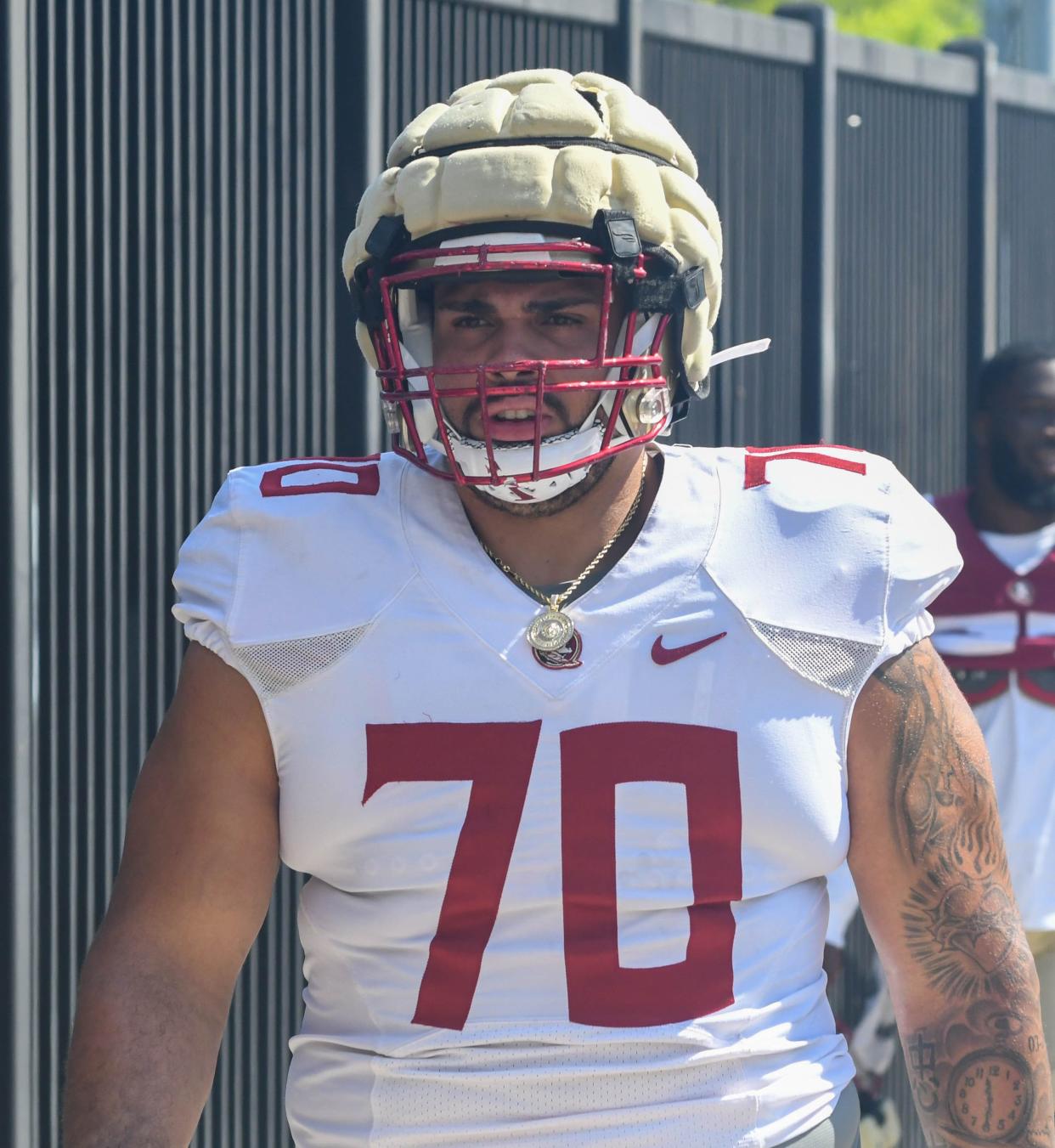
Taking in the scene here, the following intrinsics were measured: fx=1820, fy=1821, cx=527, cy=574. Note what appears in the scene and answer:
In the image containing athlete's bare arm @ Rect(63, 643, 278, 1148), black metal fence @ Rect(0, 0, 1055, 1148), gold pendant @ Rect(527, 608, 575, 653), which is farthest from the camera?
black metal fence @ Rect(0, 0, 1055, 1148)

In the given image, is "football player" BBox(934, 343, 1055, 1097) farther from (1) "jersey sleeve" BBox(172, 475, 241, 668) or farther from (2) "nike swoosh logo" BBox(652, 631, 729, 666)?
(1) "jersey sleeve" BBox(172, 475, 241, 668)

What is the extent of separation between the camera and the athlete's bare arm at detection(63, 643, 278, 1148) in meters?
2.05

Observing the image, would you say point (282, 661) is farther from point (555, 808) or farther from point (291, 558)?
point (555, 808)

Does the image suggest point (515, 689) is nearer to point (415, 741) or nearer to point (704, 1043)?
point (415, 741)

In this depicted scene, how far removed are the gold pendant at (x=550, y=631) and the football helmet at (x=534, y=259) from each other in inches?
6.8

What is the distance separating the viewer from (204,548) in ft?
7.34

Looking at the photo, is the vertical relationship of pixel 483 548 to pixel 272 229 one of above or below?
below

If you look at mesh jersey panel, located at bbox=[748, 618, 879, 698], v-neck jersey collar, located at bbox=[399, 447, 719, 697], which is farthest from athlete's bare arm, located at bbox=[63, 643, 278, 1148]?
mesh jersey panel, located at bbox=[748, 618, 879, 698]

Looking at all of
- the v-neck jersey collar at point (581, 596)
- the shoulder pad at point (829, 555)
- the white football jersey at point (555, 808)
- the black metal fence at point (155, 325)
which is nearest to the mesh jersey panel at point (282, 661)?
the white football jersey at point (555, 808)

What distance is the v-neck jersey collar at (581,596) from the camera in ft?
7.09

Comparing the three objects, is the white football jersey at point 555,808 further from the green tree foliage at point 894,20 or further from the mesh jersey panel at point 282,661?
the green tree foliage at point 894,20

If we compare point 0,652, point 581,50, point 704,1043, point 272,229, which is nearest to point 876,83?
point 581,50

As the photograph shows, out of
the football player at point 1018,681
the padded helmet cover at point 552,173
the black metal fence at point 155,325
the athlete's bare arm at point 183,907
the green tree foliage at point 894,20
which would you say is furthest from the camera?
the green tree foliage at point 894,20

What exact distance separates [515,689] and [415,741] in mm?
131
